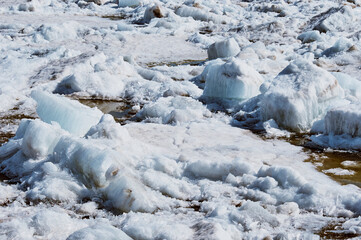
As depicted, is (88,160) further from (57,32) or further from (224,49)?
(57,32)

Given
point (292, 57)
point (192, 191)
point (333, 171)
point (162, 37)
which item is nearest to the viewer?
point (192, 191)

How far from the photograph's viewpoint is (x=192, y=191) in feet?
11.7

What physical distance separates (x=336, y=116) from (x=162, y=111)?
1888 millimetres

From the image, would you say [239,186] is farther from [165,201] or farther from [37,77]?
[37,77]

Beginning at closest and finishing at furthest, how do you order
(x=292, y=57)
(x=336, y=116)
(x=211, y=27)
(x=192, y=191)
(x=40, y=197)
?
1. (x=40, y=197)
2. (x=192, y=191)
3. (x=336, y=116)
4. (x=292, y=57)
5. (x=211, y=27)

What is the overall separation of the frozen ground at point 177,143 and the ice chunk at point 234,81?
14 mm

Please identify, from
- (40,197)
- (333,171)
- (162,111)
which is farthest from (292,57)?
A: (40,197)

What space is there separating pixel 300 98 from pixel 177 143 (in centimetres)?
141

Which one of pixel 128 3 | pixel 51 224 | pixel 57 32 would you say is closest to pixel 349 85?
pixel 51 224

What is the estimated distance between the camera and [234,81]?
238 inches

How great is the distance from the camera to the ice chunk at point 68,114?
450 centimetres

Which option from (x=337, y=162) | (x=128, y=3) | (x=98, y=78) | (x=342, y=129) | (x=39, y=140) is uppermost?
(x=39, y=140)

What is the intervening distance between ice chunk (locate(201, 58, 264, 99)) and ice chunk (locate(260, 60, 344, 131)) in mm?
654

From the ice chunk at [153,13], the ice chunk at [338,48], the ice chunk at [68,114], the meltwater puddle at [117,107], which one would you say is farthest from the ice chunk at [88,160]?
the ice chunk at [153,13]
